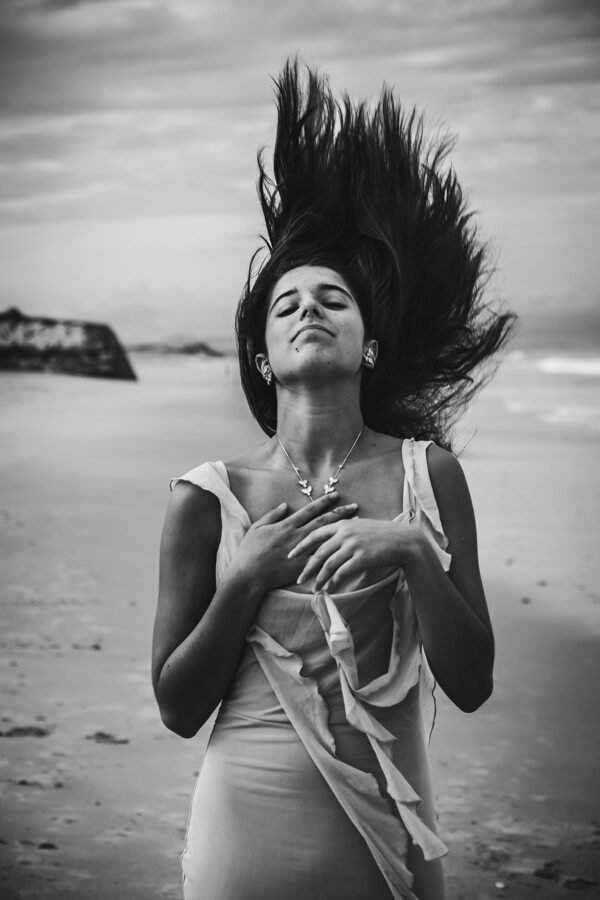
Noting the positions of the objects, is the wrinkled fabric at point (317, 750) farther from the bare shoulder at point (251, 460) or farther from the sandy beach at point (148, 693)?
the sandy beach at point (148, 693)

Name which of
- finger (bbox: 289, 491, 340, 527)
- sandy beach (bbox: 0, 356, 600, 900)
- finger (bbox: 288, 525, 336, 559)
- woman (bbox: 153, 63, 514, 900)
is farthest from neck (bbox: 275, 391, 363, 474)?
sandy beach (bbox: 0, 356, 600, 900)

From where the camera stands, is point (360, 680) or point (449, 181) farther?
point (449, 181)

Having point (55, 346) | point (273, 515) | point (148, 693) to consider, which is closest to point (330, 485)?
point (273, 515)

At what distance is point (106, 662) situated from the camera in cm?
527

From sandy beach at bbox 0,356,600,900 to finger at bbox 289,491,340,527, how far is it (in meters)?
1.36

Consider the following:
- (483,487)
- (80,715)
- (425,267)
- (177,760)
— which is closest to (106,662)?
(80,715)

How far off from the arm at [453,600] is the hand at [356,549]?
3cm

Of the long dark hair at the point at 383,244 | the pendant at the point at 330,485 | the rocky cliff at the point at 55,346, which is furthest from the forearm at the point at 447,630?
the rocky cliff at the point at 55,346

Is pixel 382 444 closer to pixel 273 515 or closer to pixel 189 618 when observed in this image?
pixel 273 515

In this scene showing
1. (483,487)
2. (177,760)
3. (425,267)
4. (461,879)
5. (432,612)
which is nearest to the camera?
(432,612)

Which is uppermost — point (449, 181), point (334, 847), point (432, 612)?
point (449, 181)

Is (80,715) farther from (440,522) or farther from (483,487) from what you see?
(483,487)

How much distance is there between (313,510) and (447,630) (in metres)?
0.33

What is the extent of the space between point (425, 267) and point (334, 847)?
4.25 ft
